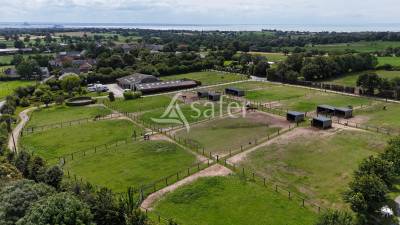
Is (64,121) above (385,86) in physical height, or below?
below

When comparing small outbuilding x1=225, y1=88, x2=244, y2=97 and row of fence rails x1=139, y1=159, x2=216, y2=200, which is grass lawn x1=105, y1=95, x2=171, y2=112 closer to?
small outbuilding x1=225, y1=88, x2=244, y2=97

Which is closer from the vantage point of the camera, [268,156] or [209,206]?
[209,206]

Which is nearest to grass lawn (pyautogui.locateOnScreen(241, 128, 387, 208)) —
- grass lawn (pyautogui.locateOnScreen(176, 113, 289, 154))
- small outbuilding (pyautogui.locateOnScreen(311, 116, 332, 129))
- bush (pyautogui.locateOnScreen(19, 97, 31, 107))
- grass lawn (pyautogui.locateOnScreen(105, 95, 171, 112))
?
small outbuilding (pyautogui.locateOnScreen(311, 116, 332, 129))

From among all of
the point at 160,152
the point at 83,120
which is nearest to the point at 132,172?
the point at 160,152

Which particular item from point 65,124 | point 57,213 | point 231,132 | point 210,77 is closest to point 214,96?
point 231,132

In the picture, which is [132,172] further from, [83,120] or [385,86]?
[385,86]

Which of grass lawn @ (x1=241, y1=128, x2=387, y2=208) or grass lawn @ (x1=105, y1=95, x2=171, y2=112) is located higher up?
grass lawn @ (x1=241, y1=128, x2=387, y2=208)

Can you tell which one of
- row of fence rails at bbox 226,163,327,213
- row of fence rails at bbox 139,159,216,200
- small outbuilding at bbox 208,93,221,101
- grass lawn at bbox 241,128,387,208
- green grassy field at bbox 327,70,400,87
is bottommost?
row of fence rails at bbox 139,159,216,200
